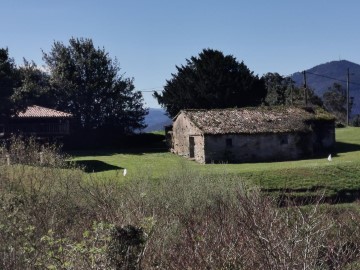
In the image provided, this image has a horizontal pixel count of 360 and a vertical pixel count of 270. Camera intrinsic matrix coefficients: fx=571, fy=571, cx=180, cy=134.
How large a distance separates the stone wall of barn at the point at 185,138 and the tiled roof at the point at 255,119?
2.20ft

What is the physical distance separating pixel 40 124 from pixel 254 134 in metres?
20.7

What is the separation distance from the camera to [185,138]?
4534cm

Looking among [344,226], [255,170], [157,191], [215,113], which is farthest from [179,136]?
[344,226]

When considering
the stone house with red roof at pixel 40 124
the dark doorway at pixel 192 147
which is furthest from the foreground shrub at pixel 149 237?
the stone house with red roof at pixel 40 124

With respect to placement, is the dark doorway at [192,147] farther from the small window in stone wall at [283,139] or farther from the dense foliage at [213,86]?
the dense foliage at [213,86]

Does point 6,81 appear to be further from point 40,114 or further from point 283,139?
point 283,139

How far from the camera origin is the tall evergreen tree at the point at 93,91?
58562 millimetres

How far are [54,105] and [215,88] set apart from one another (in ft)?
54.5

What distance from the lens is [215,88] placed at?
58.6 meters

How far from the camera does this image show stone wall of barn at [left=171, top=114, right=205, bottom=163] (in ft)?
136

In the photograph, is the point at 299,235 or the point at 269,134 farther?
the point at 269,134

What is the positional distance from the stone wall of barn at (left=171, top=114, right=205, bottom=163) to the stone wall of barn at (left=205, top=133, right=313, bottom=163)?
A: 100 cm

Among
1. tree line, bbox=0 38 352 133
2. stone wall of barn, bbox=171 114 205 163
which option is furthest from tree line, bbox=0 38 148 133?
stone wall of barn, bbox=171 114 205 163

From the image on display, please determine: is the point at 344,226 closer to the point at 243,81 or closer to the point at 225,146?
the point at 225,146
